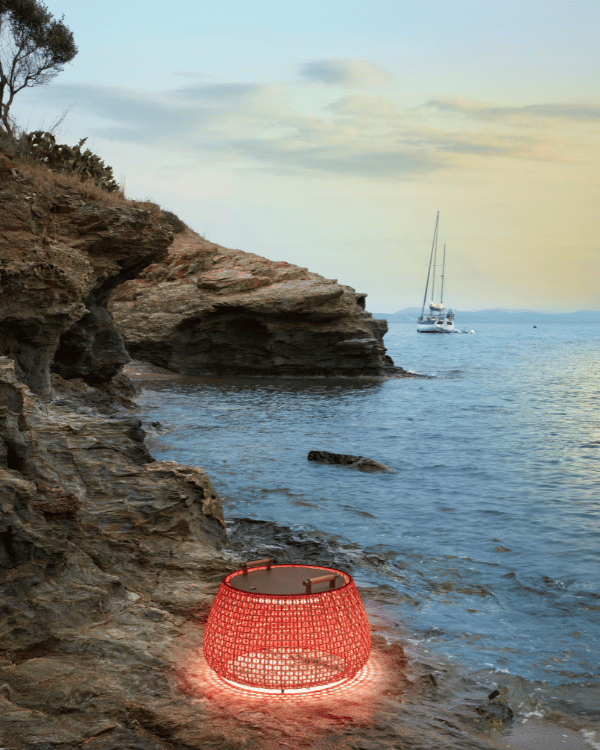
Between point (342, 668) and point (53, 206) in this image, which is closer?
point (342, 668)

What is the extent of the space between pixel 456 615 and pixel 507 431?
668 inches

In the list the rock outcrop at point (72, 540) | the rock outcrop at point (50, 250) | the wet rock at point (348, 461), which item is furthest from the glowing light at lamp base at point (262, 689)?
the wet rock at point (348, 461)

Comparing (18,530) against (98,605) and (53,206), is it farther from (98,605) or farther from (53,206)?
(53,206)

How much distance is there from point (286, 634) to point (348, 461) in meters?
12.7

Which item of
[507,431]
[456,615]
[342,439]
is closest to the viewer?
[456,615]

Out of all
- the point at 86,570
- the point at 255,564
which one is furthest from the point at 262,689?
the point at 86,570

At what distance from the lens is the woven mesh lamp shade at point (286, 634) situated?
5.31m

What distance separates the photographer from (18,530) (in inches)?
234

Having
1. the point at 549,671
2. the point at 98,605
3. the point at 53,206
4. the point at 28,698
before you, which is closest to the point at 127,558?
the point at 98,605

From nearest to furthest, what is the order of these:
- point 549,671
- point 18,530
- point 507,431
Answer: point 18,530 → point 549,671 → point 507,431

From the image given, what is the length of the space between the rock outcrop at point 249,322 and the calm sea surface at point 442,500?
5.87 meters

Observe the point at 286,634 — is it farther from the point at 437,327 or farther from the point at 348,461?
the point at 437,327

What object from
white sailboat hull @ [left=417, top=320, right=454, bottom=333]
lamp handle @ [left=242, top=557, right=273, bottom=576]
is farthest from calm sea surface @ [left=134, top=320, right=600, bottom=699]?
white sailboat hull @ [left=417, top=320, right=454, bottom=333]

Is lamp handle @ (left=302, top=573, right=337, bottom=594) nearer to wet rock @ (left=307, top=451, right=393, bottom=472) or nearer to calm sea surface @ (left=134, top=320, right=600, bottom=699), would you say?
calm sea surface @ (left=134, top=320, right=600, bottom=699)
